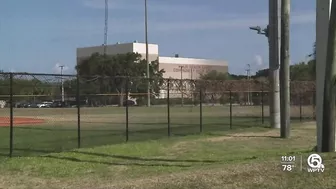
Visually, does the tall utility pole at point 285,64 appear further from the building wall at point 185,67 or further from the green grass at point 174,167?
the building wall at point 185,67

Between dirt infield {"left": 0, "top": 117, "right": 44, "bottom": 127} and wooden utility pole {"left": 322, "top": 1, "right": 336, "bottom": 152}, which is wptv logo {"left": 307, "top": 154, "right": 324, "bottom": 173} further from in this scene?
dirt infield {"left": 0, "top": 117, "right": 44, "bottom": 127}

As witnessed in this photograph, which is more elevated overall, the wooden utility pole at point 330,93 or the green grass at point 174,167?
the wooden utility pole at point 330,93

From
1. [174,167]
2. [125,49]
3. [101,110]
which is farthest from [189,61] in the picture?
[174,167]

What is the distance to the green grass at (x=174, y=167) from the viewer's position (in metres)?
8.77

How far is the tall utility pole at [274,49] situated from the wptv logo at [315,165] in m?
14.8

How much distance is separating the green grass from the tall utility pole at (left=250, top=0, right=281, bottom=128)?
5160 mm

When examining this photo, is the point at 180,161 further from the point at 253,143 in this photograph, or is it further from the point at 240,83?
the point at 240,83

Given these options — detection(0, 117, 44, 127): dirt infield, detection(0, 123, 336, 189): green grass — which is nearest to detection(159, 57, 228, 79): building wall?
detection(0, 117, 44, 127): dirt infield

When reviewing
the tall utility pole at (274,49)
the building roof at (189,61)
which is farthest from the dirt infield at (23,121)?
the building roof at (189,61)

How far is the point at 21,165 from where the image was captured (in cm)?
1284

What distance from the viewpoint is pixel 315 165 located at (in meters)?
9.49

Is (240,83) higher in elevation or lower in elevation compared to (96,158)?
higher

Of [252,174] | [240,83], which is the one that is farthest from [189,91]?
[252,174]

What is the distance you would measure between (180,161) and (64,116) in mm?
22864
